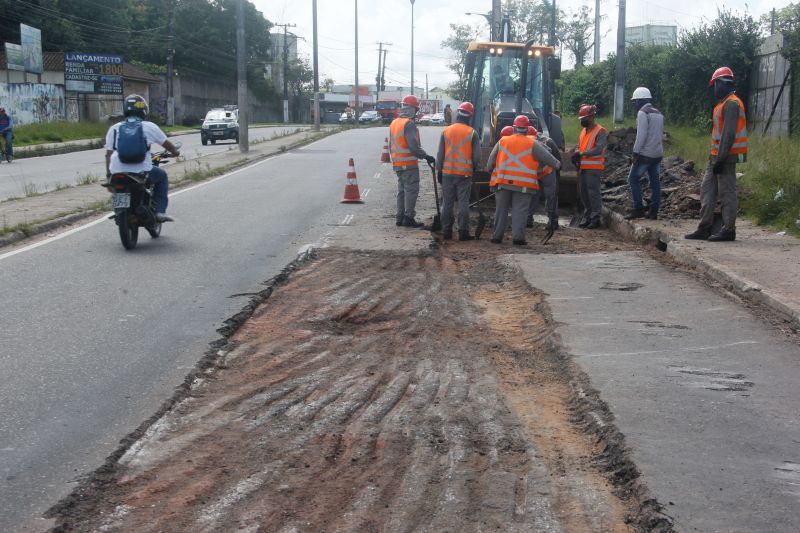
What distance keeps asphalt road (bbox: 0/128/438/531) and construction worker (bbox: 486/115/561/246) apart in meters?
2.57

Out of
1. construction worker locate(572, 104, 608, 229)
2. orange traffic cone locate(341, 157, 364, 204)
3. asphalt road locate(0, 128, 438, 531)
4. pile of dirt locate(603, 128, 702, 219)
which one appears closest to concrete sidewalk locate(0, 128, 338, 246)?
asphalt road locate(0, 128, 438, 531)

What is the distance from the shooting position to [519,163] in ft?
40.9

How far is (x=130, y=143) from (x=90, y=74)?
43.4 metres

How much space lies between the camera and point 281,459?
492cm

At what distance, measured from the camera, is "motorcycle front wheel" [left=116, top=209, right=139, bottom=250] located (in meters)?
11.4

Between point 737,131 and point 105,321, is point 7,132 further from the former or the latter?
point 737,131

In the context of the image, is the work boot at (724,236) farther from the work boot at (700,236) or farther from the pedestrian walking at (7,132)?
the pedestrian walking at (7,132)

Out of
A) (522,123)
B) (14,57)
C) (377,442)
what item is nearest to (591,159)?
(522,123)

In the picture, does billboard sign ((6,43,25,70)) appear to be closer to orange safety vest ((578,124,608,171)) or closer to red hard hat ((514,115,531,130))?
Answer: orange safety vest ((578,124,608,171))

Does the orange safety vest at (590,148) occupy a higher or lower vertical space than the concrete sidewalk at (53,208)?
higher

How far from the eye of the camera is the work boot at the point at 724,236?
11906mm

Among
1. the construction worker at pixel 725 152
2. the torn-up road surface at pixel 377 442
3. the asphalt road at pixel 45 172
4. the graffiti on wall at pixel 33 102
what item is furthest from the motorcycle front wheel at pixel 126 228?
the graffiti on wall at pixel 33 102

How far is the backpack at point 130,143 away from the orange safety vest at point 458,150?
4.06 metres

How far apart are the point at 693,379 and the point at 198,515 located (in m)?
3.51
